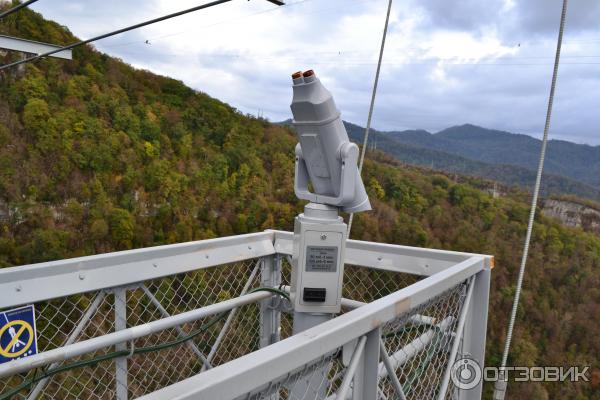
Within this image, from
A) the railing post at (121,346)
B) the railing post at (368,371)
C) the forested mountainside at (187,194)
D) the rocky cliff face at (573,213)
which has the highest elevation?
the railing post at (368,371)

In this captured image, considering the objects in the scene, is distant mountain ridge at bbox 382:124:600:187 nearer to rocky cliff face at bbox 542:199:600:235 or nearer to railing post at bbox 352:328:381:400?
rocky cliff face at bbox 542:199:600:235

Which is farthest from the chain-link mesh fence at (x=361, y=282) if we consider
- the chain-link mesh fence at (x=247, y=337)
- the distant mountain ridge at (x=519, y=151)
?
the distant mountain ridge at (x=519, y=151)

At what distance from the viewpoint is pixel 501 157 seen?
14012cm

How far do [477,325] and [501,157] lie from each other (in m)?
151

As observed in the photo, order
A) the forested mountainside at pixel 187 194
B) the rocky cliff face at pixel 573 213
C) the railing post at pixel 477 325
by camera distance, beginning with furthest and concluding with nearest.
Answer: the rocky cliff face at pixel 573 213 < the forested mountainside at pixel 187 194 < the railing post at pixel 477 325

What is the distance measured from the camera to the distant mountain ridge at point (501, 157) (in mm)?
77062

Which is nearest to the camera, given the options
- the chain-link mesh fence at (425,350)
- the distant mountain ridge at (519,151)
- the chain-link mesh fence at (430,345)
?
the chain-link mesh fence at (425,350)

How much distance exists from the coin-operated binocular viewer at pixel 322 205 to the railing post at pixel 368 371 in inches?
21.6

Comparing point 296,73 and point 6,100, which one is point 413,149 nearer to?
point 6,100

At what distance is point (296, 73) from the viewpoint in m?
1.62

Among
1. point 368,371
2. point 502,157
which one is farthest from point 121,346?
point 502,157

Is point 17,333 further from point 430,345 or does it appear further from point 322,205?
point 430,345

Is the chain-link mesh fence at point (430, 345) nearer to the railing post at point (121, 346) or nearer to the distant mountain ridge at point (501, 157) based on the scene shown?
the railing post at point (121, 346)

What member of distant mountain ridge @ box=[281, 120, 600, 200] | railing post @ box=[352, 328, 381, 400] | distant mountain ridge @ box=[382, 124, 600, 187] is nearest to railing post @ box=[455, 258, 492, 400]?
railing post @ box=[352, 328, 381, 400]
